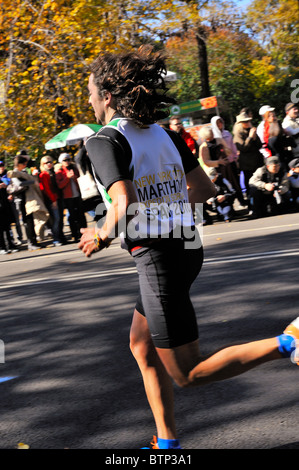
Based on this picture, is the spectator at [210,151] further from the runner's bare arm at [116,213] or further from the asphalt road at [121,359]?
the runner's bare arm at [116,213]

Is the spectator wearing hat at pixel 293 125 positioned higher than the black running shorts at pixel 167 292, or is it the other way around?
the spectator wearing hat at pixel 293 125

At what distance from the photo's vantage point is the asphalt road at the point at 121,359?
369 centimetres

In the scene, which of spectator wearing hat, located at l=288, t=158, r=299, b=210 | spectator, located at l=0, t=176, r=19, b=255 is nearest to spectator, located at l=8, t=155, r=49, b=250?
spectator, located at l=0, t=176, r=19, b=255

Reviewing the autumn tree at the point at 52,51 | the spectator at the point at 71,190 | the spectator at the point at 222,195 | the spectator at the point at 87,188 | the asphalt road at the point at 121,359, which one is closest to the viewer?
the asphalt road at the point at 121,359

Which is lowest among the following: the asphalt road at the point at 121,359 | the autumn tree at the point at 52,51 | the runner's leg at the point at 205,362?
the asphalt road at the point at 121,359

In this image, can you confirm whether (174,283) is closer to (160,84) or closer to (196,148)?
(160,84)

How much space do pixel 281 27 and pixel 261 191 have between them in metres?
18.0

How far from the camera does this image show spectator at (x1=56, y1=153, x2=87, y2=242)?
13461 millimetres

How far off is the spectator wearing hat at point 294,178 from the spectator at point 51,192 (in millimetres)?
4599

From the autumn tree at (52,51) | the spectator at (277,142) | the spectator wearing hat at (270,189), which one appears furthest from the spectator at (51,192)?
the autumn tree at (52,51)

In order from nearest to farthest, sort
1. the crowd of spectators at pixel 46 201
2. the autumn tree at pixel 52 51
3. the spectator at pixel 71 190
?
the crowd of spectators at pixel 46 201
the spectator at pixel 71 190
the autumn tree at pixel 52 51

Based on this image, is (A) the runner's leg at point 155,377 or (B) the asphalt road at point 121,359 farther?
(B) the asphalt road at point 121,359

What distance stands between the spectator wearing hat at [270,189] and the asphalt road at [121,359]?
8.85 feet

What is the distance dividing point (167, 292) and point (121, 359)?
7.04 ft
